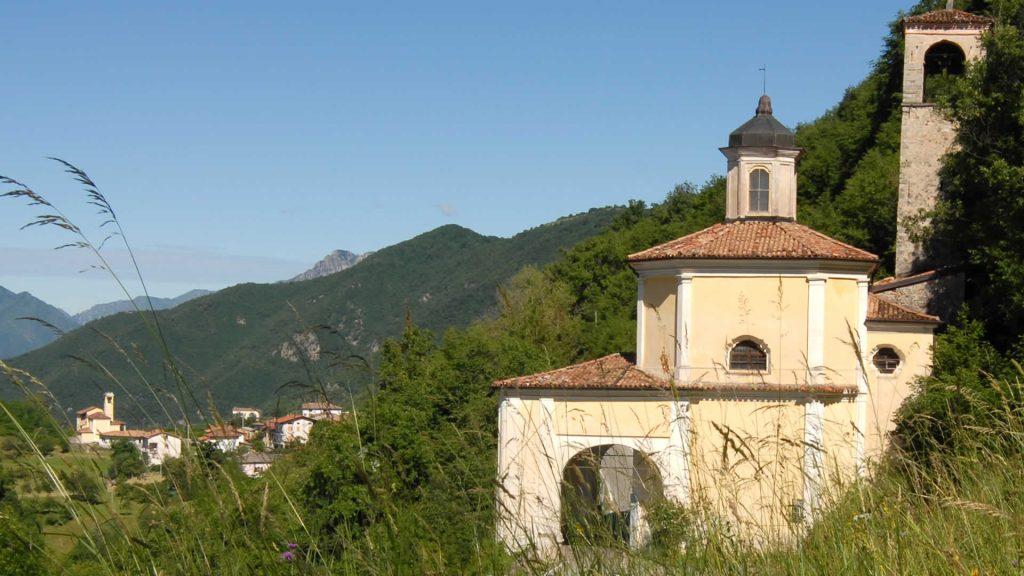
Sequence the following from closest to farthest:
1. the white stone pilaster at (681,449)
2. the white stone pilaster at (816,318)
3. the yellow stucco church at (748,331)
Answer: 1. the white stone pilaster at (681,449)
2. the yellow stucco church at (748,331)
3. the white stone pilaster at (816,318)

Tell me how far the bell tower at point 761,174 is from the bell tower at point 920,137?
464 cm

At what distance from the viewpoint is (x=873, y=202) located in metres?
33.6

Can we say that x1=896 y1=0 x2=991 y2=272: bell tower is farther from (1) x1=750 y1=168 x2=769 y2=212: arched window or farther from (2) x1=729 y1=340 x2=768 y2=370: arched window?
(2) x1=729 y1=340 x2=768 y2=370: arched window

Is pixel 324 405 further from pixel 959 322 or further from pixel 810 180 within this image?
pixel 810 180

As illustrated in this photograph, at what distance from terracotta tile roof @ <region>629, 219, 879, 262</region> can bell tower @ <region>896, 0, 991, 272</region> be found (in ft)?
16.8

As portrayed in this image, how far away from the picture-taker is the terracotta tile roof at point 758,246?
69.3ft

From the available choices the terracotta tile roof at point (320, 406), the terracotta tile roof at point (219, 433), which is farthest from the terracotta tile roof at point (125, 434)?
the terracotta tile roof at point (320, 406)

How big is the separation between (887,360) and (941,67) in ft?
27.5

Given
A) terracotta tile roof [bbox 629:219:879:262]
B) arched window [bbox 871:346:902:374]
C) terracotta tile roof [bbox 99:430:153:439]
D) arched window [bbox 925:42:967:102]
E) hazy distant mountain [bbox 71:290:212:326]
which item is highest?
arched window [bbox 925:42:967:102]

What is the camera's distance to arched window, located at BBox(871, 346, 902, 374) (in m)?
23.5

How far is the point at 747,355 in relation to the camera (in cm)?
2128

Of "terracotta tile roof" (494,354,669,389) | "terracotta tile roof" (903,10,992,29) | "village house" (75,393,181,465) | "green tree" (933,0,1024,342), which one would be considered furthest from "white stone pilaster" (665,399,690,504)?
"terracotta tile roof" (903,10,992,29)

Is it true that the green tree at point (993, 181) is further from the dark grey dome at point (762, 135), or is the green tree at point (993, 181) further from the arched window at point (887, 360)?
the dark grey dome at point (762, 135)

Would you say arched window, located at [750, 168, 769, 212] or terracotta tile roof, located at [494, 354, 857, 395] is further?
arched window, located at [750, 168, 769, 212]
